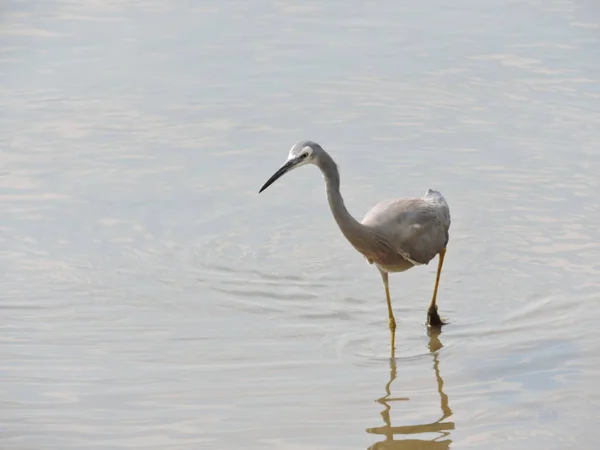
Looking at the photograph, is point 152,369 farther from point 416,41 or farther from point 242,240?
point 416,41

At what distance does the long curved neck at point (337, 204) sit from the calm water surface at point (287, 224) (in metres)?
0.81

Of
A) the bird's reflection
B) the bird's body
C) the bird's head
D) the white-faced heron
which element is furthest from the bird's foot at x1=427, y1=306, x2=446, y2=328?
the bird's head

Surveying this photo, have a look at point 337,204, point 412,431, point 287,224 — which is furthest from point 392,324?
point 287,224

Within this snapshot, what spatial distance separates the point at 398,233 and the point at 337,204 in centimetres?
80

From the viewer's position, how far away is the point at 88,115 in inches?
537

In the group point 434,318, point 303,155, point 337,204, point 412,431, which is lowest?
point 412,431

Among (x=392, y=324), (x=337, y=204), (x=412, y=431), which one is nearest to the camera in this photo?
(x=412, y=431)

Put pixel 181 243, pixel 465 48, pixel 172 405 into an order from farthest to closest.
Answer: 1. pixel 465 48
2. pixel 181 243
3. pixel 172 405

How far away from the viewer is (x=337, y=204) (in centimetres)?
835

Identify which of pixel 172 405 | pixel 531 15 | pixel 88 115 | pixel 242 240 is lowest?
pixel 172 405

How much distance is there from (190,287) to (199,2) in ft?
28.3

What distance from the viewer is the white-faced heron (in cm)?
861

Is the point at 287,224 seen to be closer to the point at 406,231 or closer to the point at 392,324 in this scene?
the point at 406,231

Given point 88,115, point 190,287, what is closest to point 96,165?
point 88,115
